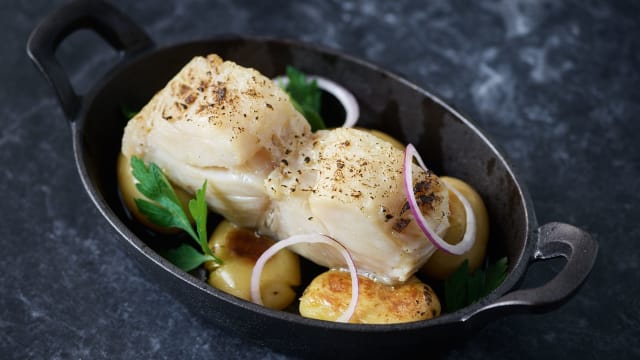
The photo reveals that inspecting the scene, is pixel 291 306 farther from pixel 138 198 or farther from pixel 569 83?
pixel 569 83

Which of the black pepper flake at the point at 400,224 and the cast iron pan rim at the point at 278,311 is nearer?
the cast iron pan rim at the point at 278,311

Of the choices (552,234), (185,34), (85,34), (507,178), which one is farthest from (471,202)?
(85,34)

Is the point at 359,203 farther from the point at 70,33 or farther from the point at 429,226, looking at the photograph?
the point at 70,33

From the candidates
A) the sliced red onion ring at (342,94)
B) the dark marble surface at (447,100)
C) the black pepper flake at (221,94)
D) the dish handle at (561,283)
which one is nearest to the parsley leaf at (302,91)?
the sliced red onion ring at (342,94)

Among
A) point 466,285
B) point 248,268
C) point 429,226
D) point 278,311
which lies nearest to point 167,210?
point 248,268

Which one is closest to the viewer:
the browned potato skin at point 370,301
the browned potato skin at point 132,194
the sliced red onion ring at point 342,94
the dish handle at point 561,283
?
the dish handle at point 561,283

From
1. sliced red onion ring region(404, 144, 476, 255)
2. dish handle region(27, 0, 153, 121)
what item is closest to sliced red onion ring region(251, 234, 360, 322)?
sliced red onion ring region(404, 144, 476, 255)

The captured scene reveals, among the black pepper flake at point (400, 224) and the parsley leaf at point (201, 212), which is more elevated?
the black pepper flake at point (400, 224)

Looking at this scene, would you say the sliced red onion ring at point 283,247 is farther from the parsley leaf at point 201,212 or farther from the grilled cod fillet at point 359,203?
the parsley leaf at point 201,212
